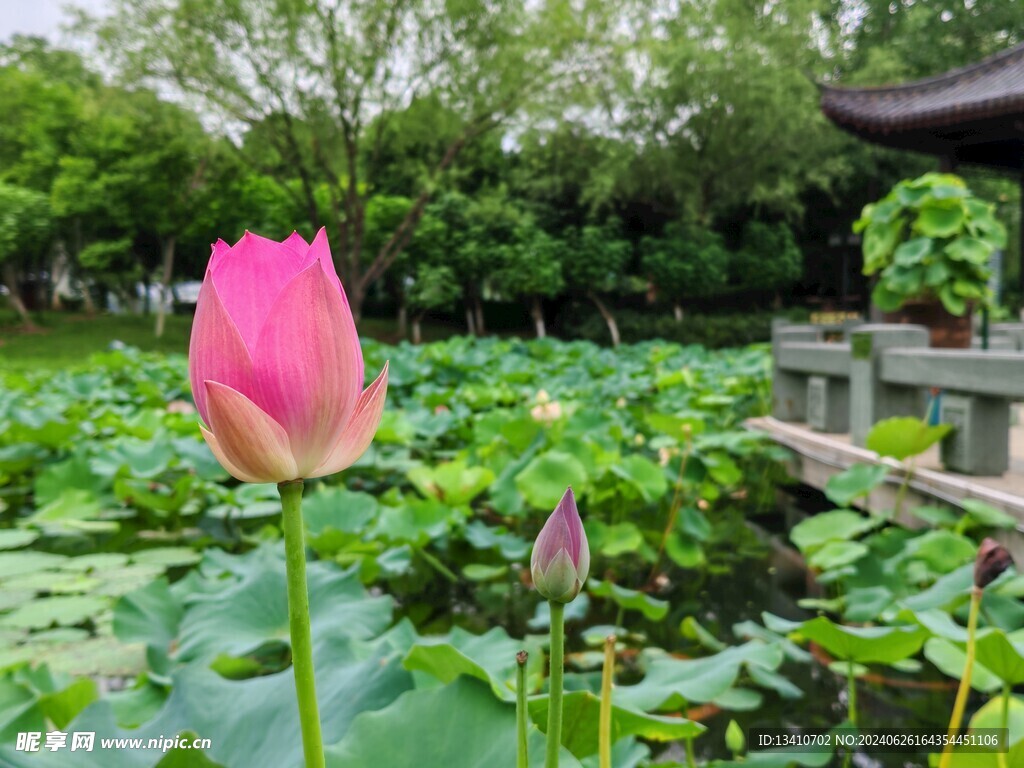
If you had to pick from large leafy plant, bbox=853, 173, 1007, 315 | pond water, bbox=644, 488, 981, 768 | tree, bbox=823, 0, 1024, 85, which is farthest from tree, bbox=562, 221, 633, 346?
pond water, bbox=644, 488, 981, 768

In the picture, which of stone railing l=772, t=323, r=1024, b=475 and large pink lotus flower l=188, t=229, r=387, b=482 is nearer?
large pink lotus flower l=188, t=229, r=387, b=482

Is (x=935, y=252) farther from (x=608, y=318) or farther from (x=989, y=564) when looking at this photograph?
(x=608, y=318)

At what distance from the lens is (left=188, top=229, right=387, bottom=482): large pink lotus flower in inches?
11.5

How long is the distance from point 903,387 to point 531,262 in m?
10.6

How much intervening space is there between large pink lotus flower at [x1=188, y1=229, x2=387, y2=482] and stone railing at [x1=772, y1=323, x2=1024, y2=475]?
210 centimetres

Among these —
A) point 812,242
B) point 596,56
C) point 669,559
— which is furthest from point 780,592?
point 812,242

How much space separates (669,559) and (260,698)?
6.44ft

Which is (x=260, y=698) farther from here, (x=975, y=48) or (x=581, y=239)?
(x=975, y=48)

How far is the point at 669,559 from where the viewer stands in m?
2.35

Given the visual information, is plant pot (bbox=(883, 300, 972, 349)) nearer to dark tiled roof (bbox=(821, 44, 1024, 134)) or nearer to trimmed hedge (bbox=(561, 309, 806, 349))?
dark tiled roof (bbox=(821, 44, 1024, 134))

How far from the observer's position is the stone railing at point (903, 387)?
208 centimetres

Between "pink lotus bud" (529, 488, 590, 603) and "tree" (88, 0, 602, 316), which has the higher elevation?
"tree" (88, 0, 602, 316)

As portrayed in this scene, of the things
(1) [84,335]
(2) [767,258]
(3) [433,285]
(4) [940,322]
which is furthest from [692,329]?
(1) [84,335]

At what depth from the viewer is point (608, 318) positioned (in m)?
13.8
